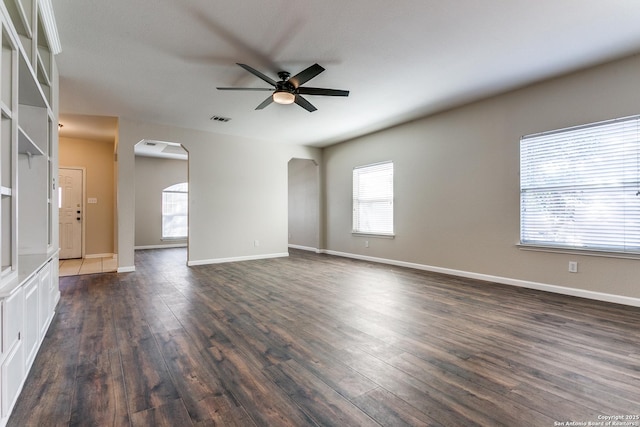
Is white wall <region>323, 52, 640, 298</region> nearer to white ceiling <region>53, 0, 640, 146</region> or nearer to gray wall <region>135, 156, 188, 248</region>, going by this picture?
white ceiling <region>53, 0, 640, 146</region>

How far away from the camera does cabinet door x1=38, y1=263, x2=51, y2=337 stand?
241cm

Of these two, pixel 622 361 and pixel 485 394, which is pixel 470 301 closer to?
pixel 622 361

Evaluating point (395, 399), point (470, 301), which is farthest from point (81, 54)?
point (470, 301)

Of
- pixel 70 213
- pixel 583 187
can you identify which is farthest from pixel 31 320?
pixel 70 213

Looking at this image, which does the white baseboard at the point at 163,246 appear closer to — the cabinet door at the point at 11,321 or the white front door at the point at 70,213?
the white front door at the point at 70,213

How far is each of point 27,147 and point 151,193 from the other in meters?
6.90

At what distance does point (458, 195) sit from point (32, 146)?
510cm

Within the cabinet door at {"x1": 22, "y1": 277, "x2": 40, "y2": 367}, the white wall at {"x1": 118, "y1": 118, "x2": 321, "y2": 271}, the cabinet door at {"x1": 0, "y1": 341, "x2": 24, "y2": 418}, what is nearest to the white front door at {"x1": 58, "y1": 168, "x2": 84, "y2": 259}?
the white wall at {"x1": 118, "y1": 118, "x2": 321, "y2": 271}

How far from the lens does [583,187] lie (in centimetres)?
364

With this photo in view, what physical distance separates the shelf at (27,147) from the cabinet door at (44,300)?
3.22ft

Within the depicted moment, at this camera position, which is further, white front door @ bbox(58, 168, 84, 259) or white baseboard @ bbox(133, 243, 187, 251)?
white baseboard @ bbox(133, 243, 187, 251)

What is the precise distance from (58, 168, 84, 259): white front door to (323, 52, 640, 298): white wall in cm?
640

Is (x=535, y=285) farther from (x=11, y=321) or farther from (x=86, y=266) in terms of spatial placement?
(x=86, y=266)

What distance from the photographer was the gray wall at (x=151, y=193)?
8766 mm
